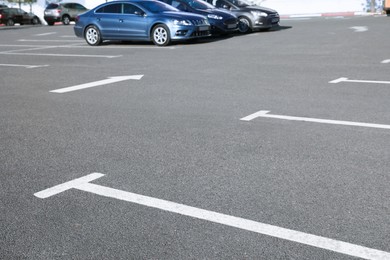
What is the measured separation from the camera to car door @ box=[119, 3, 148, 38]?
57.1ft

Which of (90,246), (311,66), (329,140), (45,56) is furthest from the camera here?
(45,56)

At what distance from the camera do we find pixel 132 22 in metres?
17.6

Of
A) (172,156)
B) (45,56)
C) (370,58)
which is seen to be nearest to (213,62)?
(370,58)

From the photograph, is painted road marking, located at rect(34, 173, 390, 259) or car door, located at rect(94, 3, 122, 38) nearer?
painted road marking, located at rect(34, 173, 390, 259)

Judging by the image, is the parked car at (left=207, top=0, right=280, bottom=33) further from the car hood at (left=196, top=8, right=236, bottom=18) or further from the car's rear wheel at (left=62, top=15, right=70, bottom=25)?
the car's rear wheel at (left=62, top=15, right=70, bottom=25)

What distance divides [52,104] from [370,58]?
7390 mm

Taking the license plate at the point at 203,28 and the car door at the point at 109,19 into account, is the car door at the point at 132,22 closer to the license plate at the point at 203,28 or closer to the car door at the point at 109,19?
the car door at the point at 109,19

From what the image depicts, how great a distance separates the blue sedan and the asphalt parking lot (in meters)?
6.29

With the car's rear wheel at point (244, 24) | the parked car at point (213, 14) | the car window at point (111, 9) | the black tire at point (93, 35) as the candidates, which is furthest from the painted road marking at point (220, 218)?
the car's rear wheel at point (244, 24)

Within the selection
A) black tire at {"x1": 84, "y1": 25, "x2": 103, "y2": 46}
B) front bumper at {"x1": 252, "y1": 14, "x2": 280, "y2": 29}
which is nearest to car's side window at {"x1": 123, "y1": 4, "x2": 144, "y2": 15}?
black tire at {"x1": 84, "y1": 25, "x2": 103, "y2": 46}

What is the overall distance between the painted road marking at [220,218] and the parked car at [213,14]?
15.3m

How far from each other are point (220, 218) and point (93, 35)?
15.5 m

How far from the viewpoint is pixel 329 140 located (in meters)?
5.93

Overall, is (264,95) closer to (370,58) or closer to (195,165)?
(195,165)
